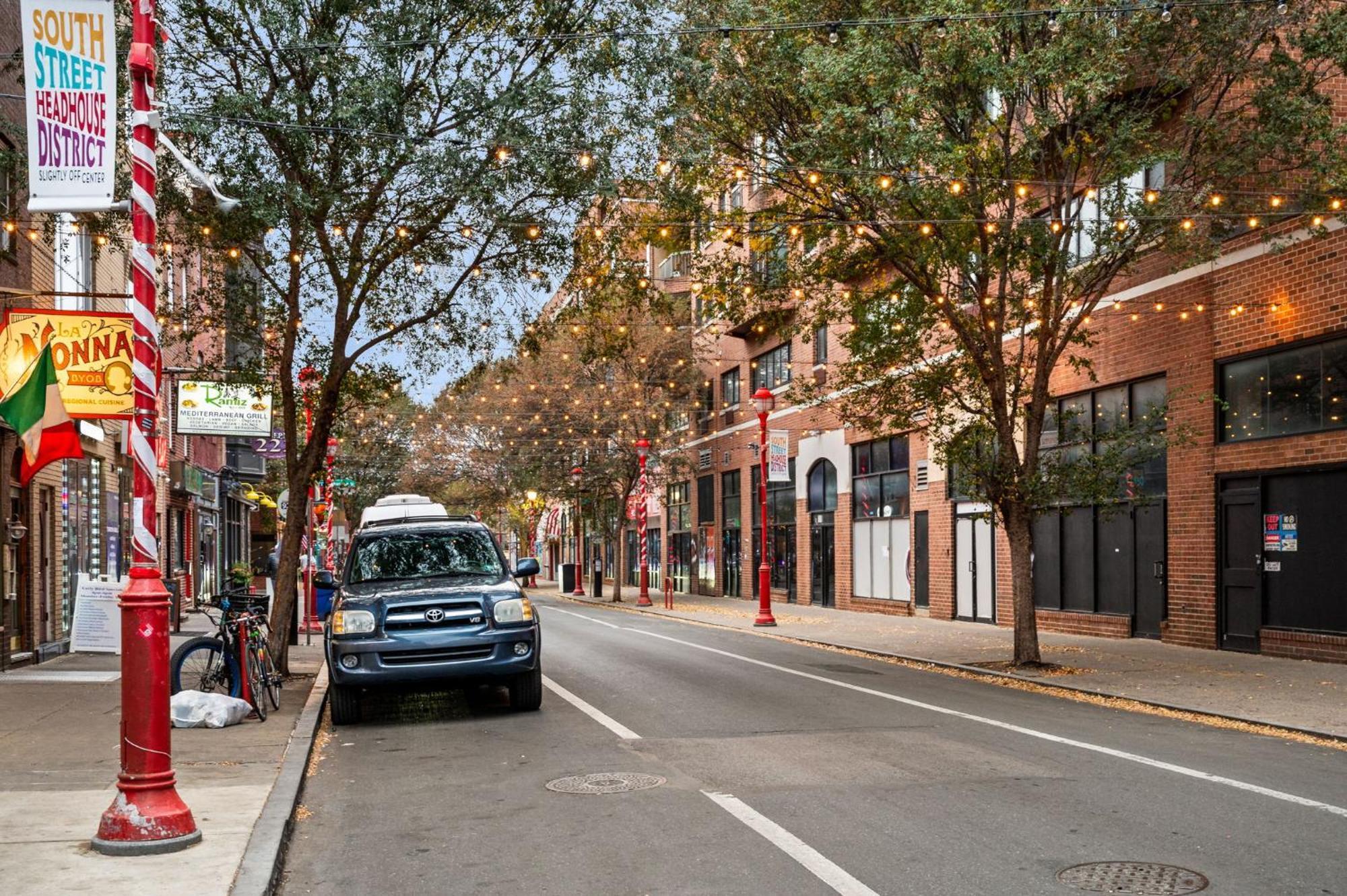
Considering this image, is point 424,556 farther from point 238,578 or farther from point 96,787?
point 238,578

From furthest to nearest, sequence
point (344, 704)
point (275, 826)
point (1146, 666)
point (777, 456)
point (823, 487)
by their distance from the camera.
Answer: point (823, 487) < point (777, 456) < point (1146, 666) < point (344, 704) < point (275, 826)

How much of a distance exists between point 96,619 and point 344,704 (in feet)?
19.1

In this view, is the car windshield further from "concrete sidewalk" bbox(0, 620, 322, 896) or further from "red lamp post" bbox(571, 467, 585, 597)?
"red lamp post" bbox(571, 467, 585, 597)

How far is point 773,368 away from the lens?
40.2m

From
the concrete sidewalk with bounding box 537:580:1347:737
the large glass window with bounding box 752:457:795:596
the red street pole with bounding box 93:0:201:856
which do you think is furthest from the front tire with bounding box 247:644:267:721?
the large glass window with bounding box 752:457:795:596

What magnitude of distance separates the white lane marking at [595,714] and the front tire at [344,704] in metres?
2.21

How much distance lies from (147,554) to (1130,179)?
59.3 ft

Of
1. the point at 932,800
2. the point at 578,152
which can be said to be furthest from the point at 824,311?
the point at 932,800

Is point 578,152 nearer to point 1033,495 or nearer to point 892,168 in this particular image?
point 892,168

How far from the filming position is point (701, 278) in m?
18.9

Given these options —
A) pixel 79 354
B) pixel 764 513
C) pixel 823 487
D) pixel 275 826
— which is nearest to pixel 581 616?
pixel 764 513

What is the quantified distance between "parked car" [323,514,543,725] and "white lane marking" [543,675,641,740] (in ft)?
1.79

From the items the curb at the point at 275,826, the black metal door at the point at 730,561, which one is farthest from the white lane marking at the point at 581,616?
the curb at the point at 275,826

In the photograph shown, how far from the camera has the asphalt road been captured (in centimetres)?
641
